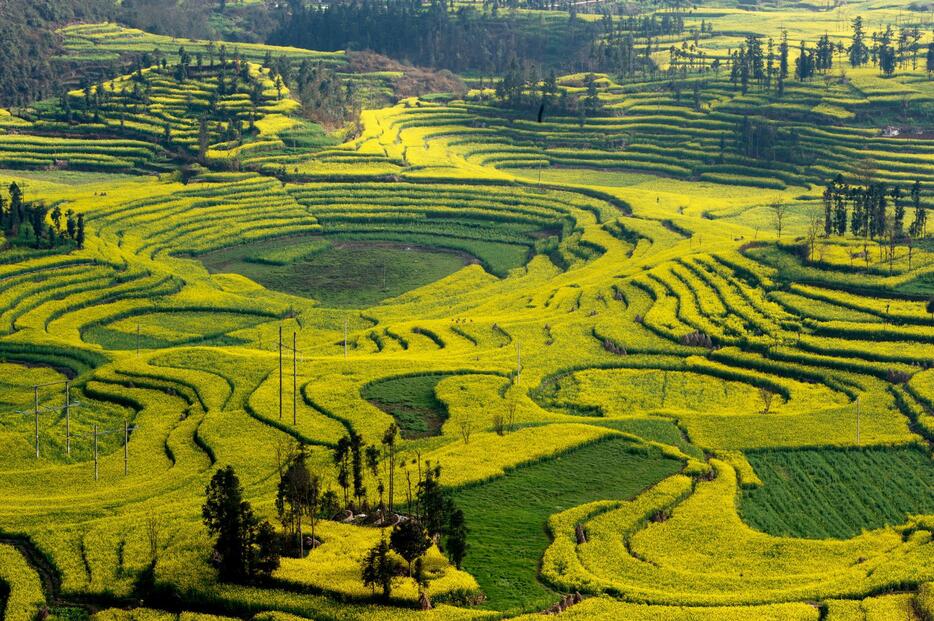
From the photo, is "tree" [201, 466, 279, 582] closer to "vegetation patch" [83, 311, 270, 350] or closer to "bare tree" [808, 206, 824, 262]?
"vegetation patch" [83, 311, 270, 350]

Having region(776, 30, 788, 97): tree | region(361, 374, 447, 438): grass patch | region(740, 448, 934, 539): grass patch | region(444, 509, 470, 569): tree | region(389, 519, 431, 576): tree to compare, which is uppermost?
region(776, 30, 788, 97): tree

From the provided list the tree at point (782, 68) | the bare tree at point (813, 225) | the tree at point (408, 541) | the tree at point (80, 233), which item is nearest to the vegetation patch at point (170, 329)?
the tree at point (80, 233)

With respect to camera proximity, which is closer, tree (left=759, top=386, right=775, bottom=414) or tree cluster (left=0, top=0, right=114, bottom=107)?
tree (left=759, top=386, right=775, bottom=414)

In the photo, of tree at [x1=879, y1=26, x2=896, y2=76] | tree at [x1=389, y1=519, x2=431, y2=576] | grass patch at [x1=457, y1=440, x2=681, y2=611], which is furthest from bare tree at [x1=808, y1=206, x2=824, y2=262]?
tree at [x1=389, y1=519, x2=431, y2=576]

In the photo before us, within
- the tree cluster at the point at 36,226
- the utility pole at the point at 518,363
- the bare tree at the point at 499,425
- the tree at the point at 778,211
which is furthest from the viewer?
the tree at the point at 778,211

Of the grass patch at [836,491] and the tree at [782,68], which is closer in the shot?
the grass patch at [836,491]

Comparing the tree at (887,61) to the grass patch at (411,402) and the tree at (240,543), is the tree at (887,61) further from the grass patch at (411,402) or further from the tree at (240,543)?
the tree at (240,543)

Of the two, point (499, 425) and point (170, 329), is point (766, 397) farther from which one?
point (170, 329)
